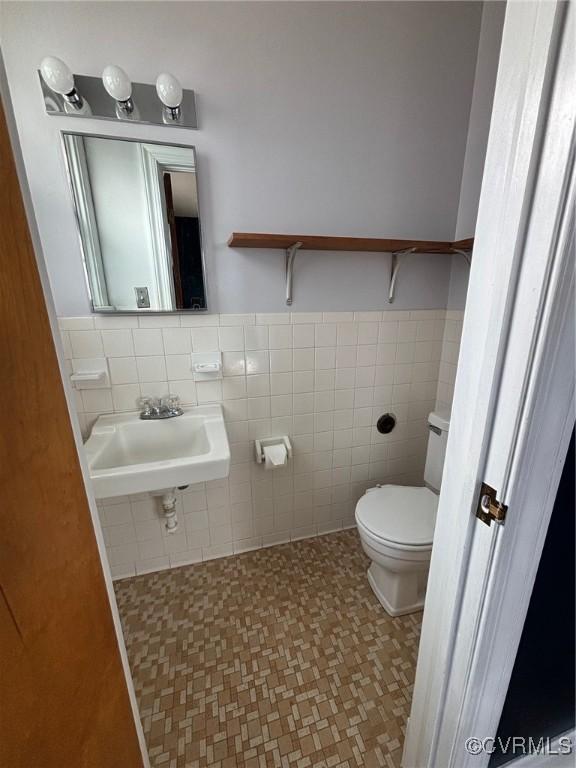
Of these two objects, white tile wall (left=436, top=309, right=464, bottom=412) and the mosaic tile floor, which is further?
white tile wall (left=436, top=309, right=464, bottom=412)

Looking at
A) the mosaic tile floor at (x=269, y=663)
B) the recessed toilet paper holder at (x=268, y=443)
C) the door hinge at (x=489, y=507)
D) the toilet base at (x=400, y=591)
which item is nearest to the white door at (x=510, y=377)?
the door hinge at (x=489, y=507)

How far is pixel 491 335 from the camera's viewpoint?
0.50 m

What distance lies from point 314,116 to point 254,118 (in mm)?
260

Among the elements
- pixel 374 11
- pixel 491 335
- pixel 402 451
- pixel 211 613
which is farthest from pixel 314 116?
pixel 211 613

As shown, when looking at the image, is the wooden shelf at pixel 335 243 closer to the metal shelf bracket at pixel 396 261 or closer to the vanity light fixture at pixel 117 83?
the metal shelf bracket at pixel 396 261

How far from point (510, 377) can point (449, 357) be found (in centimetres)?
136

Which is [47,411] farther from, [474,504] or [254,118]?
Result: [254,118]

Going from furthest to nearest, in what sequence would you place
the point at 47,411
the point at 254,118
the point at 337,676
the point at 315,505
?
the point at 315,505
the point at 254,118
the point at 337,676
the point at 47,411

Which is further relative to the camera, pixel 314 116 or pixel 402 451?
pixel 402 451

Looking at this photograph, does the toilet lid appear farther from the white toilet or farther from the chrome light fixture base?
the chrome light fixture base

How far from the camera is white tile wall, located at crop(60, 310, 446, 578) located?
1.35 metres

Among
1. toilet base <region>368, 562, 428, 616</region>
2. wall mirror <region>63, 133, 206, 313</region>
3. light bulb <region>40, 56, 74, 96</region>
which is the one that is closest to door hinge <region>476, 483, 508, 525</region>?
toilet base <region>368, 562, 428, 616</region>

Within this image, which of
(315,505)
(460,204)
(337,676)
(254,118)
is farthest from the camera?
(315,505)

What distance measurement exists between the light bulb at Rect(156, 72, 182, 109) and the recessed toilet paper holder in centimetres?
139
